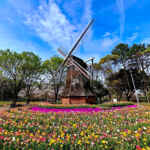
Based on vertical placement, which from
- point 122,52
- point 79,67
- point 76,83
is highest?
point 122,52

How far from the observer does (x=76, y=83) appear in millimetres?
22891

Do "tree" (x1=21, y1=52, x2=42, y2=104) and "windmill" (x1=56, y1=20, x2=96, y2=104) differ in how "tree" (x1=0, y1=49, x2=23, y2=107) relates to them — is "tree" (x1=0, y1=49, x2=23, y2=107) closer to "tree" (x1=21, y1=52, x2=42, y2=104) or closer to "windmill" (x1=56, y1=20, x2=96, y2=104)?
"tree" (x1=21, y1=52, x2=42, y2=104)

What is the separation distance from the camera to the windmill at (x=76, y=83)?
21375 mm

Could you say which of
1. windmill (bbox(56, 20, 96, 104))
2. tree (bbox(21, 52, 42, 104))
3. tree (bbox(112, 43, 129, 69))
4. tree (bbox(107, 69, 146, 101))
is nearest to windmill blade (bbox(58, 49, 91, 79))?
windmill (bbox(56, 20, 96, 104))

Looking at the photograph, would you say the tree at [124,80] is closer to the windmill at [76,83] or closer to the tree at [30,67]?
the windmill at [76,83]

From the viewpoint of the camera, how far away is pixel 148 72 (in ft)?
114

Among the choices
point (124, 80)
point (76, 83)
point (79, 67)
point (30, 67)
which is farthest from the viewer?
point (124, 80)

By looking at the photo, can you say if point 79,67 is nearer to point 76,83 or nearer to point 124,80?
point 76,83

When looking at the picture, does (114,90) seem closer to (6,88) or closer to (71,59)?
(71,59)

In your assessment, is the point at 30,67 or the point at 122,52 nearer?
the point at 30,67

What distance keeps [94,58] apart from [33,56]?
17.0m

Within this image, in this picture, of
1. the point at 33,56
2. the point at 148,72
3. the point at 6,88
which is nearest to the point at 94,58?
the point at 33,56

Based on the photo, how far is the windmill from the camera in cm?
2138

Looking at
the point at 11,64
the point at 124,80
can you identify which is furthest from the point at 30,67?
the point at 124,80
